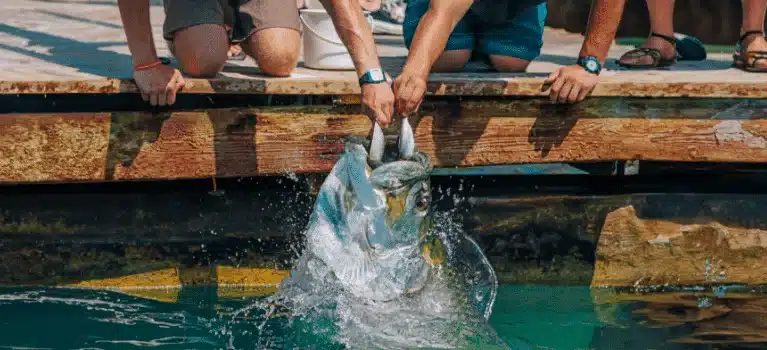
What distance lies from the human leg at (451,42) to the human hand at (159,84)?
1099 mm

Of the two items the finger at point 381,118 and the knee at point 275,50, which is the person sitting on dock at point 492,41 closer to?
the finger at point 381,118

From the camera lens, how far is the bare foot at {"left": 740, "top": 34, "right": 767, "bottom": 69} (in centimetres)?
469

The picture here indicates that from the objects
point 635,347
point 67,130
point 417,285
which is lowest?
point 635,347

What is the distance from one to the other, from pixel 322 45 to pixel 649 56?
143cm

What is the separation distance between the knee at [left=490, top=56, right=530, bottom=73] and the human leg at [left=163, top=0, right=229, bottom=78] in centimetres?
118

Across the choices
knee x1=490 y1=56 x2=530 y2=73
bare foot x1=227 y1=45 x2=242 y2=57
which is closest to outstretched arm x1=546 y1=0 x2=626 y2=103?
knee x1=490 y1=56 x2=530 y2=73

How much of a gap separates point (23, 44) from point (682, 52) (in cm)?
311

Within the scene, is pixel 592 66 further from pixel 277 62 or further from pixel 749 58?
pixel 277 62

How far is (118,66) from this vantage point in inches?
181

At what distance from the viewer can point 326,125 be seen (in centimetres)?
420

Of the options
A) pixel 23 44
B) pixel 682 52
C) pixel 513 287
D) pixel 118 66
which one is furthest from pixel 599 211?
pixel 23 44

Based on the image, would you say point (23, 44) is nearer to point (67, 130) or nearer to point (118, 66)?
point (118, 66)

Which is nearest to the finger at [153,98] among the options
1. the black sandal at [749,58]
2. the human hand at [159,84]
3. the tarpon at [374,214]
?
the human hand at [159,84]

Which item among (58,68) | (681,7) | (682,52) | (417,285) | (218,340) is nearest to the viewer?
(417,285)
